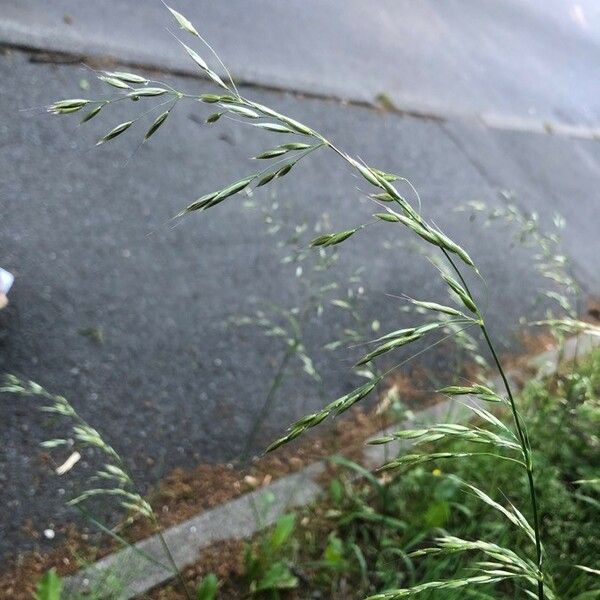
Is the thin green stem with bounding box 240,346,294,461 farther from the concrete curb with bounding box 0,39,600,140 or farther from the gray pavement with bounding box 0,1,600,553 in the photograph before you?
the concrete curb with bounding box 0,39,600,140

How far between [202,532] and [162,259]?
4.67 ft

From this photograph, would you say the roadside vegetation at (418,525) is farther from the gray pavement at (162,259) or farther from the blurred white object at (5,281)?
the blurred white object at (5,281)

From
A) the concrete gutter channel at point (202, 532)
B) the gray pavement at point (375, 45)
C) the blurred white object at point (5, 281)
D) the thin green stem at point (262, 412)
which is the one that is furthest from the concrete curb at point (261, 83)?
the concrete gutter channel at point (202, 532)

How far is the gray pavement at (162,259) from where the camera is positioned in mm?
2805

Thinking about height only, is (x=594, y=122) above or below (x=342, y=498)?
above

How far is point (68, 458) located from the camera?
2578mm

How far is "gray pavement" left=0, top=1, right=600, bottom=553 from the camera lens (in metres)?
2.80

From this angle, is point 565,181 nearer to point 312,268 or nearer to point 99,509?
point 312,268

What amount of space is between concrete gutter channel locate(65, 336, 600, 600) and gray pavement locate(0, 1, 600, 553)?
0.25 metres

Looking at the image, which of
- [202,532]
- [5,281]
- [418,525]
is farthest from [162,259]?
[418,525]

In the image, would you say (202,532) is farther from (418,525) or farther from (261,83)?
(261,83)

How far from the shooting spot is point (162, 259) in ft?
11.3

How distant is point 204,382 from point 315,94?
2.78 m

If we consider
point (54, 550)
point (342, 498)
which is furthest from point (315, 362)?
point (54, 550)
